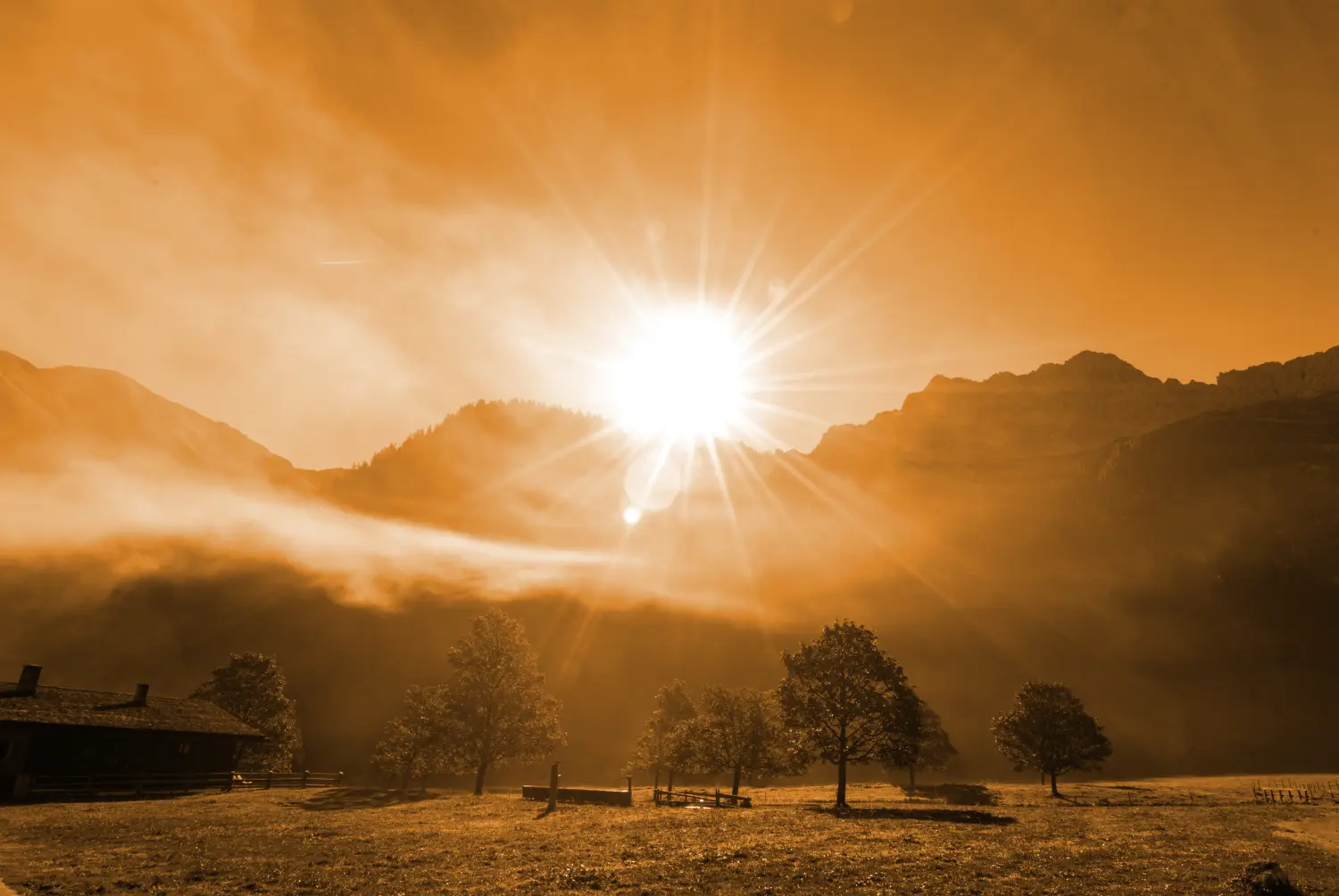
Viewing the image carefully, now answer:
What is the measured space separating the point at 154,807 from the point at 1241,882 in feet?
166

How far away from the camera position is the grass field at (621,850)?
18.5 metres

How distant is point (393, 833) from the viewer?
2866 centimetres

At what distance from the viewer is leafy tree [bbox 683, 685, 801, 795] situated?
61062mm

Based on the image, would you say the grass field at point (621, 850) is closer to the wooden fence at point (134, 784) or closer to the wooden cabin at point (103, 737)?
the wooden fence at point (134, 784)

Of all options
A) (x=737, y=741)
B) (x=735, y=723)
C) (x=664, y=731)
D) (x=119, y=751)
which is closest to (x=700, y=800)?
(x=737, y=741)

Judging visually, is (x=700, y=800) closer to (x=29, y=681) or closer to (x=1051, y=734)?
(x=29, y=681)

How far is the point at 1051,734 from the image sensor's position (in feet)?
255

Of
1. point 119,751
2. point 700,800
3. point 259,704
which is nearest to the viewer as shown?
point 119,751

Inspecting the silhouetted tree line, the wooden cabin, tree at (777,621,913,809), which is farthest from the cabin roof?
tree at (777,621,913,809)

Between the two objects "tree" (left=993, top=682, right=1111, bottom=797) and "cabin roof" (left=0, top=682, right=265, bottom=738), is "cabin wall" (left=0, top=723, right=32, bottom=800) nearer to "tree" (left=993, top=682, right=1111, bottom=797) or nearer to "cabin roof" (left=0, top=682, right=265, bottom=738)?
"cabin roof" (left=0, top=682, right=265, bottom=738)

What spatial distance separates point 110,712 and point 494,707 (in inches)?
1139

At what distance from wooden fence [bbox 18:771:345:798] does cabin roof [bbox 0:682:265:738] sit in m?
3.27

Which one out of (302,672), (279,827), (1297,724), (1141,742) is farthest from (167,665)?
(1297,724)

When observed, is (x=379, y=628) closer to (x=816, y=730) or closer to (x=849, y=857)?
(x=816, y=730)
